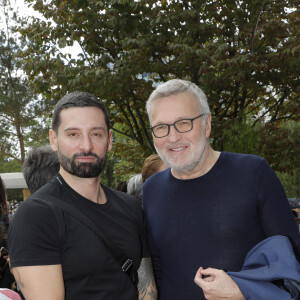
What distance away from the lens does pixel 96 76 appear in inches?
272

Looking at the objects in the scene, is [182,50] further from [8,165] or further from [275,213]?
[8,165]

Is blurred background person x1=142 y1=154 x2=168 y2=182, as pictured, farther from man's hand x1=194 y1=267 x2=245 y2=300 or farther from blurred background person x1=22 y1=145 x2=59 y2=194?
man's hand x1=194 y1=267 x2=245 y2=300

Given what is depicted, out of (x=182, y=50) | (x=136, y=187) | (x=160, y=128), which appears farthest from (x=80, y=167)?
(x=182, y=50)

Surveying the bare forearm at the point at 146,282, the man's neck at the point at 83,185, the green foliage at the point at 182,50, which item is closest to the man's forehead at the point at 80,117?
the man's neck at the point at 83,185

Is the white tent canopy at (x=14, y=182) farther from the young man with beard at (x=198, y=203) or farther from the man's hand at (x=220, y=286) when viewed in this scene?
the man's hand at (x=220, y=286)

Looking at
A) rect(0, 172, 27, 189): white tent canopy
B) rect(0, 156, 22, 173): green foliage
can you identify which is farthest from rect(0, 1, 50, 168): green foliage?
rect(0, 172, 27, 189): white tent canopy

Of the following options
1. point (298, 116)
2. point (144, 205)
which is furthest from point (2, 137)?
point (144, 205)

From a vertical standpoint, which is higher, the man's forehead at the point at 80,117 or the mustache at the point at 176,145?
the man's forehead at the point at 80,117

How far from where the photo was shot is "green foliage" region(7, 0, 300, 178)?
6.98 m

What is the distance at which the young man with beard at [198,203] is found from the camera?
81.7 inches

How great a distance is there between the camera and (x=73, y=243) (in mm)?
1811

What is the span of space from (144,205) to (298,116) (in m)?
7.20

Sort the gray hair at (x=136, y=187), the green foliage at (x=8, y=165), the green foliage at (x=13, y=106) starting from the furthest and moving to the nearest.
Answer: the green foliage at (x=8, y=165) < the green foliage at (x=13, y=106) < the gray hair at (x=136, y=187)

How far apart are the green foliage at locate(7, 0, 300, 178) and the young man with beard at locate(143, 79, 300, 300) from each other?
4.63 metres
